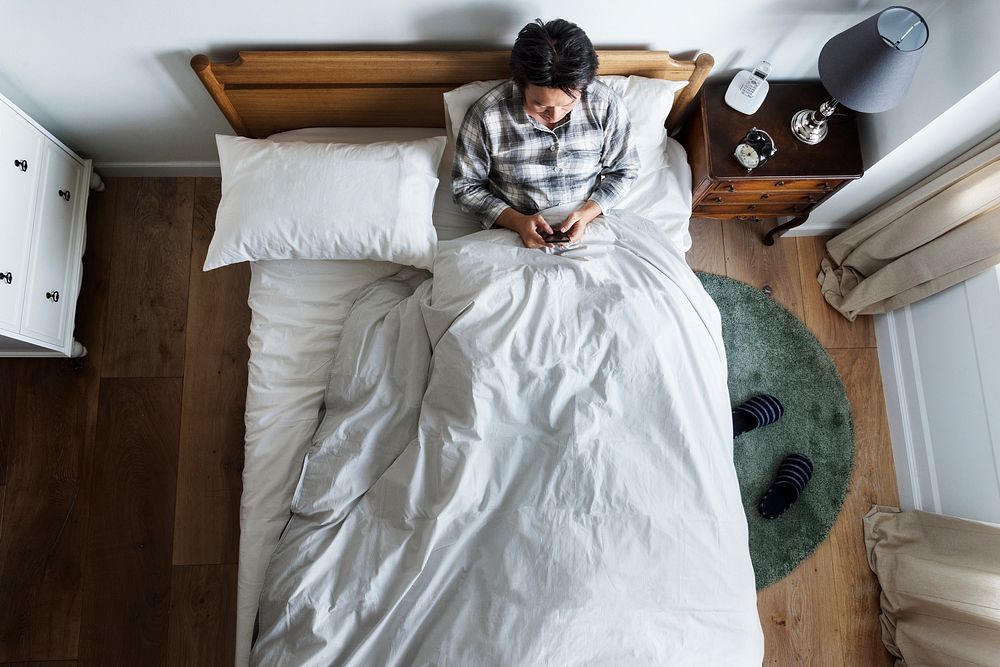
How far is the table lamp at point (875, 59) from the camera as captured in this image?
Result: 4.36 ft

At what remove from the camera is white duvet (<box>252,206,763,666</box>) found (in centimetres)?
120

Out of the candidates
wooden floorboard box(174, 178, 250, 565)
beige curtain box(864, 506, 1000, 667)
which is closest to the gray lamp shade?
beige curtain box(864, 506, 1000, 667)

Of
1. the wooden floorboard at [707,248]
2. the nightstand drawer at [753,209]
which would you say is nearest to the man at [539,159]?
the nightstand drawer at [753,209]

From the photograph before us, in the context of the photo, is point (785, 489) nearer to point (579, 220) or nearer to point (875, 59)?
point (579, 220)

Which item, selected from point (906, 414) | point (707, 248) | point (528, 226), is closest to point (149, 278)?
point (528, 226)

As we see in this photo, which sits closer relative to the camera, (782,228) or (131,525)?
(131,525)

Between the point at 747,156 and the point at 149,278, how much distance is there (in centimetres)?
179

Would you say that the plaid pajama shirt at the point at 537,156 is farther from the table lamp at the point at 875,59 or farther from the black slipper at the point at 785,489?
the black slipper at the point at 785,489

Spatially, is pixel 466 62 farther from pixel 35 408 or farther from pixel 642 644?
pixel 35 408

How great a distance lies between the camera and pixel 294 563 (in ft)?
4.19

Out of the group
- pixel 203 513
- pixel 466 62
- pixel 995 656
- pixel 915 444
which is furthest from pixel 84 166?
pixel 995 656

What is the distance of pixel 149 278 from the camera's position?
1.99m

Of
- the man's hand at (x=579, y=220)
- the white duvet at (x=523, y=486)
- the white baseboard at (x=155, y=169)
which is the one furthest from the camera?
the white baseboard at (x=155, y=169)

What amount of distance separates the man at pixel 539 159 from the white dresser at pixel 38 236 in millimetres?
1081
